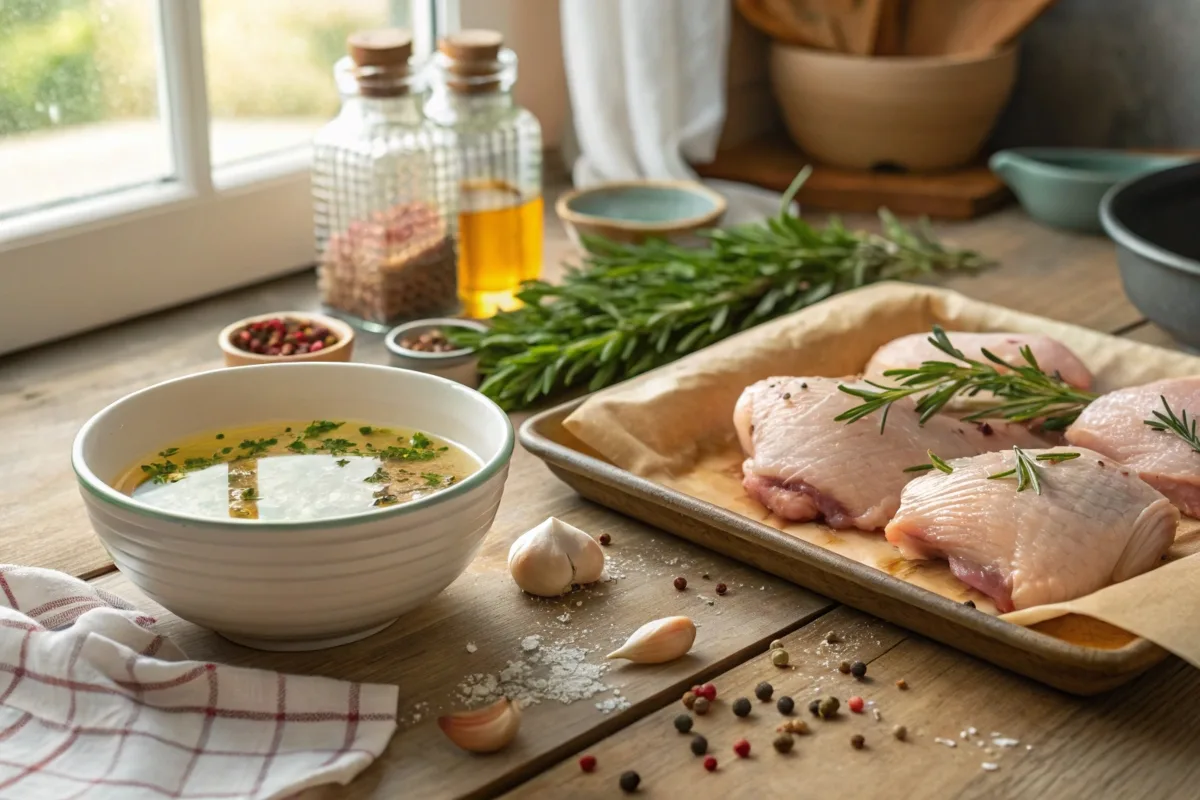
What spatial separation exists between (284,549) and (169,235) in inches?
36.3

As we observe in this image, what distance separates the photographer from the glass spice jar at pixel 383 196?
1.62m

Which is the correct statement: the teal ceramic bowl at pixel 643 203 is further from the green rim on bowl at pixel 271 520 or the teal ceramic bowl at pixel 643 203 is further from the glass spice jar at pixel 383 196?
the green rim on bowl at pixel 271 520

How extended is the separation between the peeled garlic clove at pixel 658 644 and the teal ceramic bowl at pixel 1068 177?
129cm

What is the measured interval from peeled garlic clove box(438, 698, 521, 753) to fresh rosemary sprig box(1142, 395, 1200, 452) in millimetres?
604

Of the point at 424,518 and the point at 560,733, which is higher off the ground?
the point at 424,518

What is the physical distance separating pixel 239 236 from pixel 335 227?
0.21 metres

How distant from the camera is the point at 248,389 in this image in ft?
3.80

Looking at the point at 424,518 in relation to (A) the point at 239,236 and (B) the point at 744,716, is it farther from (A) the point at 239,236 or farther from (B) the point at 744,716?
(A) the point at 239,236

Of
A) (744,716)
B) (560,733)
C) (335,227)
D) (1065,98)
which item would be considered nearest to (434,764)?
(560,733)

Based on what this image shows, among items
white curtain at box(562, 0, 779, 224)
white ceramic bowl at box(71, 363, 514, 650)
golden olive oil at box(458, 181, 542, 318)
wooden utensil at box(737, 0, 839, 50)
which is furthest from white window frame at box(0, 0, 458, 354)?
wooden utensil at box(737, 0, 839, 50)

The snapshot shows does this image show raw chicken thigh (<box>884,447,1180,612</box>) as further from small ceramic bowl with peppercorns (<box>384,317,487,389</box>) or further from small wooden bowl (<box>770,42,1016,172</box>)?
small wooden bowl (<box>770,42,1016,172</box>)

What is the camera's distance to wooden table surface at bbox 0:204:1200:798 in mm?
912

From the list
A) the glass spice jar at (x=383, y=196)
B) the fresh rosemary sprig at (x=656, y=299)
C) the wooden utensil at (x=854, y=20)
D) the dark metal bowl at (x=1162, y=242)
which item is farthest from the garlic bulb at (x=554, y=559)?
the wooden utensil at (x=854, y=20)

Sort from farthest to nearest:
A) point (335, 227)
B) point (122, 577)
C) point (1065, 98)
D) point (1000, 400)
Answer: point (1065, 98), point (335, 227), point (1000, 400), point (122, 577)
